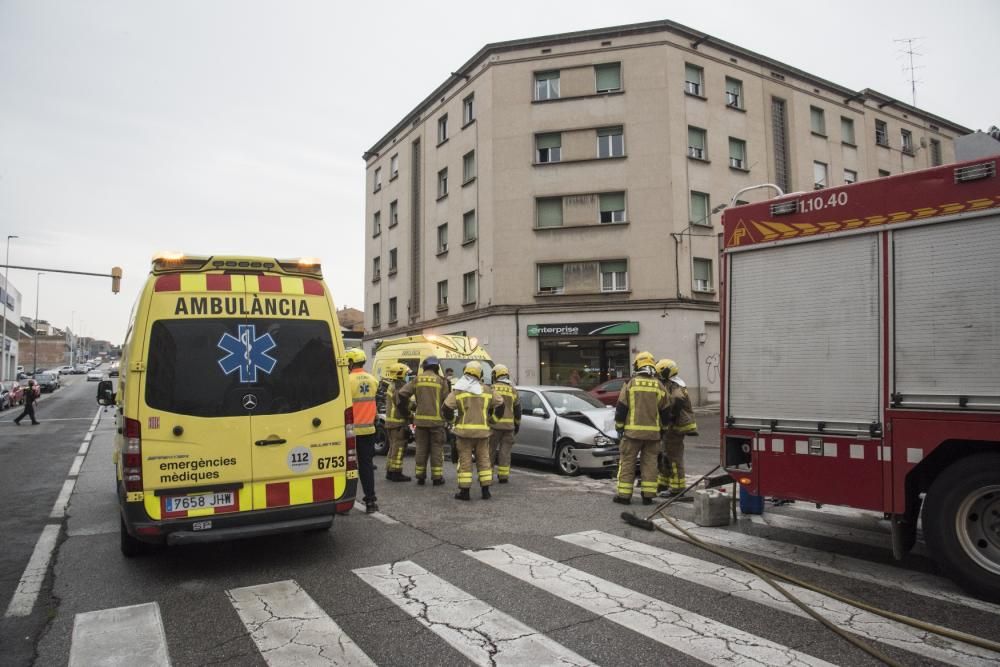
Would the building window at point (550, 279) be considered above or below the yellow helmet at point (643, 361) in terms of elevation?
above

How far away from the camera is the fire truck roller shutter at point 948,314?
4.34 metres

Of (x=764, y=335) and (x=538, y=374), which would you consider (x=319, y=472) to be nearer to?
(x=764, y=335)

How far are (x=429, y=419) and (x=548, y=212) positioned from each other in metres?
18.5

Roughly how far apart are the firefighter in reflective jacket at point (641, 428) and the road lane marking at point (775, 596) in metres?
1.50

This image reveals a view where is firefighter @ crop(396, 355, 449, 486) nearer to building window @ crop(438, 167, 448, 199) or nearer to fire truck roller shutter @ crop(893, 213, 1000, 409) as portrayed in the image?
fire truck roller shutter @ crop(893, 213, 1000, 409)

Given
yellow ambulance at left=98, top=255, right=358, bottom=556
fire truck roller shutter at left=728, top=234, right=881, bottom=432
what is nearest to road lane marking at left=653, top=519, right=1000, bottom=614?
fire truck roller shutter at left=728, top=234, right=881, bottom=432

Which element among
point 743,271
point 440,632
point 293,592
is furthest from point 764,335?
point 293,592

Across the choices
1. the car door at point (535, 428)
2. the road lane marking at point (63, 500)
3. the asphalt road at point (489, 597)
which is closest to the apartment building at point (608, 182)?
the car door at point (535, 428)

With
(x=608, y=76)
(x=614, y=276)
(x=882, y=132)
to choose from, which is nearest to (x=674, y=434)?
(x=614, y=276)

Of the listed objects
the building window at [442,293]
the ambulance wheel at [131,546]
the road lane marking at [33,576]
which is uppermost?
the building window at [442,293]

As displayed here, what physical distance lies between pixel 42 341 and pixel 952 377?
437ft

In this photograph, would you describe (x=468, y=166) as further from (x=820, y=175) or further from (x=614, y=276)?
(x=820, y=175)

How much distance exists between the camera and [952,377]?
4.48 metres

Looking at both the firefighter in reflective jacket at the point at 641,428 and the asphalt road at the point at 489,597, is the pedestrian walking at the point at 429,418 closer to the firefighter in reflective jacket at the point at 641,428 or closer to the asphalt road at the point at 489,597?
the asphalt road at the point at 489,597
